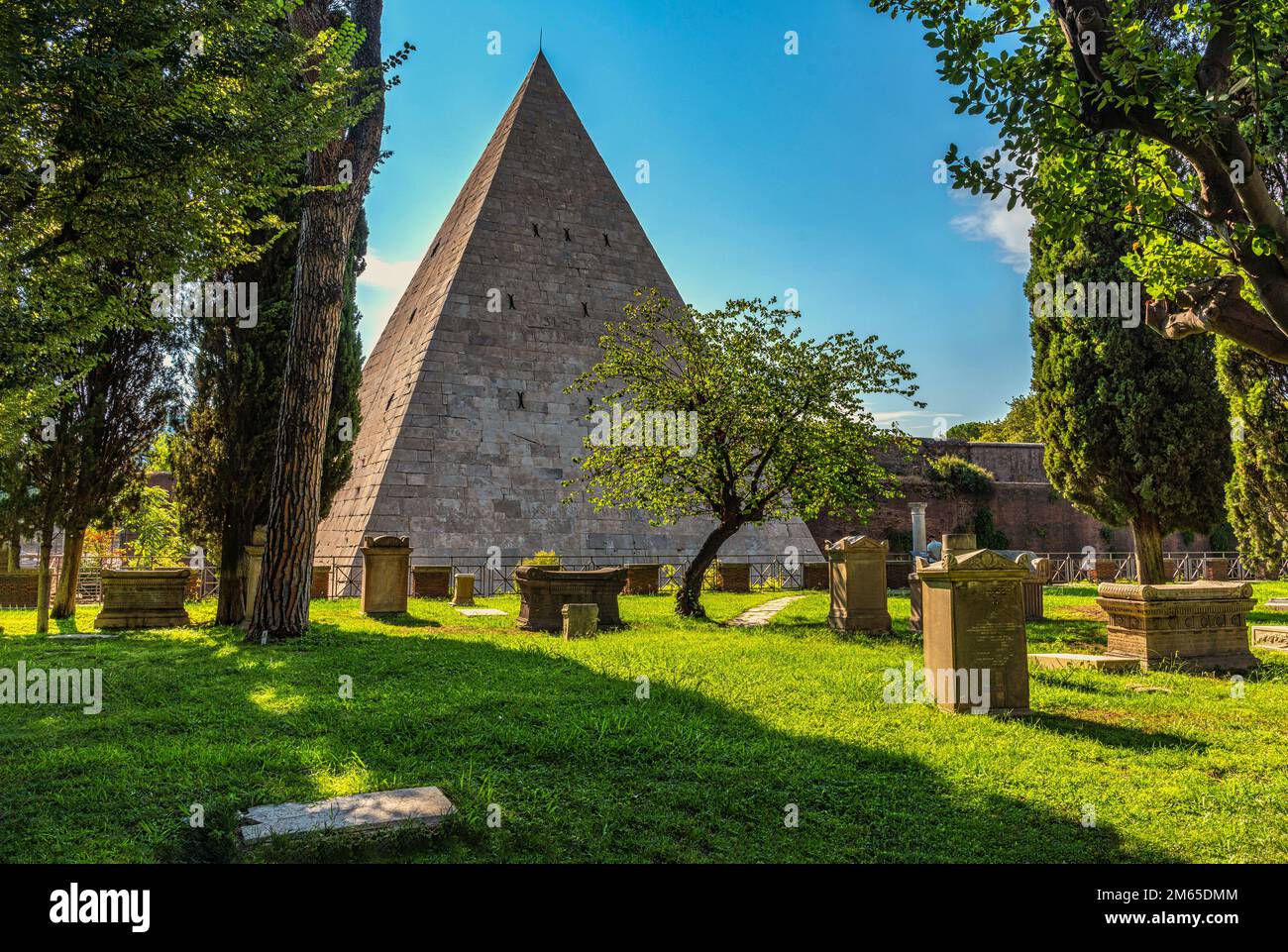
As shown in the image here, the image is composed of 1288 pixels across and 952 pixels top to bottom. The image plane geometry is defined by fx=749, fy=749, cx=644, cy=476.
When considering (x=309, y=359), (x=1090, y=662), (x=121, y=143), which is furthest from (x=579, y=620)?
(x=121, y=143)

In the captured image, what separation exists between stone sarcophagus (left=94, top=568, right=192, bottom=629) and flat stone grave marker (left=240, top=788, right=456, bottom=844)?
28.6ft

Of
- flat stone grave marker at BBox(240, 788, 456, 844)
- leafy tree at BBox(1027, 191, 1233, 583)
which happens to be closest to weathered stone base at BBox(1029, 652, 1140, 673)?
flat stone grave marker at BBox(240, 788, 456, 844)

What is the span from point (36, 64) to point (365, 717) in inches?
173

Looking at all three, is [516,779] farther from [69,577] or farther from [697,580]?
[69,577]

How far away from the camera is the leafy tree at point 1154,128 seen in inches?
177

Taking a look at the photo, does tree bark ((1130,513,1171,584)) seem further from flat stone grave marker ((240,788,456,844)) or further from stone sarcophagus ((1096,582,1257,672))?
flat stone grave marker ((240,788,456,844))

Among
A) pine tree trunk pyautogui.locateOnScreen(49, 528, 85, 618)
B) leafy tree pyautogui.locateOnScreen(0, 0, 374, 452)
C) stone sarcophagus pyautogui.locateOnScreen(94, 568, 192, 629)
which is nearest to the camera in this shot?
leafy tree pyautogui.locateOnScreen(0, 0, 374, 452)

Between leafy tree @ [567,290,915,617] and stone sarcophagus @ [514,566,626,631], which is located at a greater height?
leafy tree @ [567,290,915,617]

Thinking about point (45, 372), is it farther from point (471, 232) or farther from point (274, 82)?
point (471, 232)

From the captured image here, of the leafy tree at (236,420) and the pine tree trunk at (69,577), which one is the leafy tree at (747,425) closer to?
the leafy tree at (236,420)

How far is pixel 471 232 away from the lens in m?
20.9

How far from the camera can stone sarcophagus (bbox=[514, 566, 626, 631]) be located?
35.2ft
